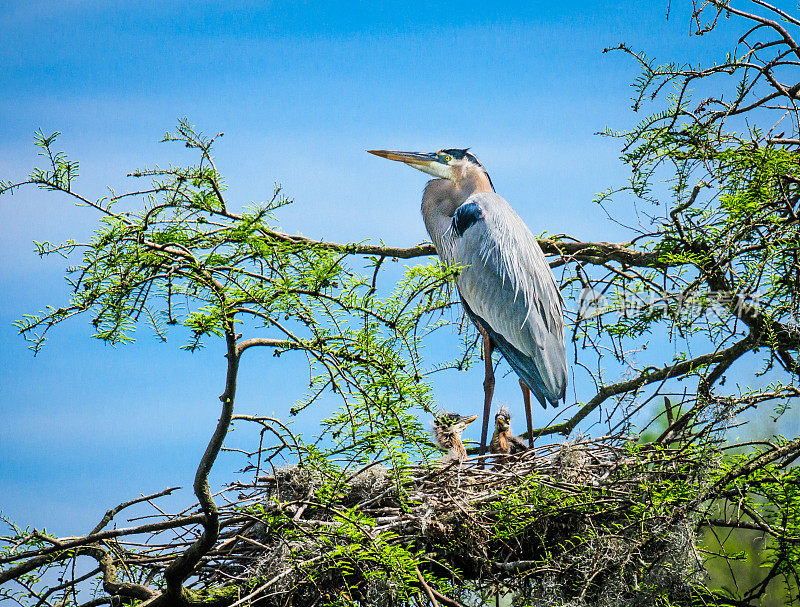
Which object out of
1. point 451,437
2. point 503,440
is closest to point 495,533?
point 451,437

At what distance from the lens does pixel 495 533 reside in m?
2.57

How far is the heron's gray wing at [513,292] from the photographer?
383cm

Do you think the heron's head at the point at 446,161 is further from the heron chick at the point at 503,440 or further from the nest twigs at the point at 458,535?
the nest twigs at the point at 458,535

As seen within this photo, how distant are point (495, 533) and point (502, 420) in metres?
1.39

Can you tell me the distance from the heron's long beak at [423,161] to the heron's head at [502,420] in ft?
5.42

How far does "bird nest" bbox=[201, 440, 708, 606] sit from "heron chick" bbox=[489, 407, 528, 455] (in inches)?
38.2

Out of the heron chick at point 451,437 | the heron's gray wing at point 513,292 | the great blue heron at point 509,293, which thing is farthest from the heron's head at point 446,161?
the heron chick at point 451,437

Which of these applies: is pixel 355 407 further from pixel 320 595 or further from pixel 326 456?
pixel 320 595

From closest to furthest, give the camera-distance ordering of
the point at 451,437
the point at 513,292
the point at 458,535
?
1. the point at 458,535
2. the point at 451,437
3. the point at 513,292

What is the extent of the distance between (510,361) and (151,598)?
7.26 feet

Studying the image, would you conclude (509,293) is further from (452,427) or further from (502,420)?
(452,427)

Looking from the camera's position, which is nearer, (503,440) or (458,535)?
(458,535)

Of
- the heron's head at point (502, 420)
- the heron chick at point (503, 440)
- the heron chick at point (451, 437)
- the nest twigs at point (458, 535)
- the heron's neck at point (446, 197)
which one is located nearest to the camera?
the nest twigs at point (458, 535)

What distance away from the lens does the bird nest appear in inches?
90.3
